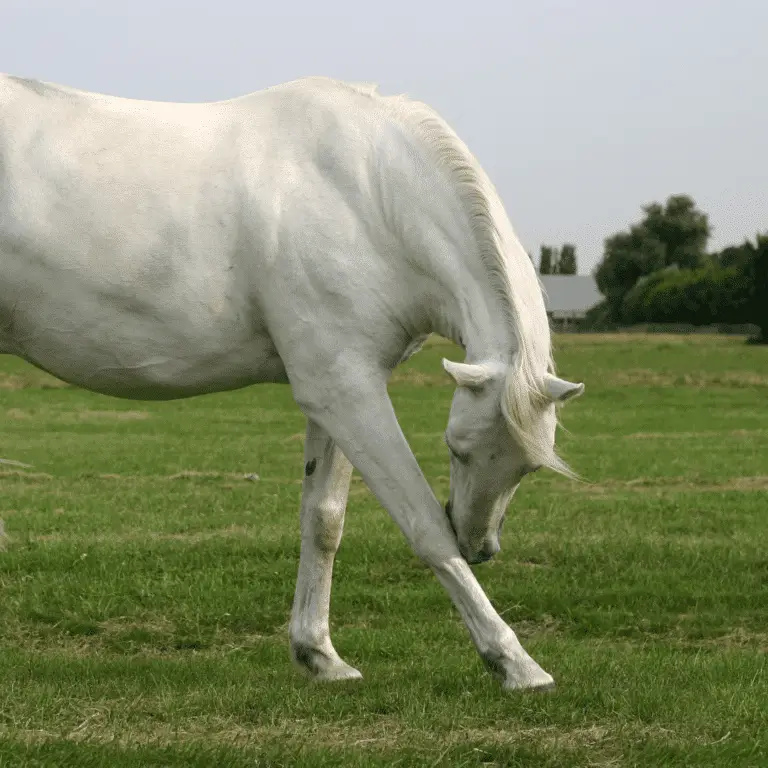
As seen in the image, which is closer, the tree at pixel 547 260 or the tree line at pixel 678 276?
the tree line at pixel 678 276

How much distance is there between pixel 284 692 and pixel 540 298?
1.72 meters

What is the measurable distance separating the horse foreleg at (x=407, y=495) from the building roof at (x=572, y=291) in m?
96.8

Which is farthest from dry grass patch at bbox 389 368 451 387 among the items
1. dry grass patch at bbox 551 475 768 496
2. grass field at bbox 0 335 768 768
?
dry grass patch at bbox 551 475 768 496

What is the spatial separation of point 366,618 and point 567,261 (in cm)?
11327

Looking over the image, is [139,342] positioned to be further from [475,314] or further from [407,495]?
[475,314]

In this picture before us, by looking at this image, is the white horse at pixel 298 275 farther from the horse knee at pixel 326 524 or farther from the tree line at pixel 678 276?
the tree line at pixel 678 276

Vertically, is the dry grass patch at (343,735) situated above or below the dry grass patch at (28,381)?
above

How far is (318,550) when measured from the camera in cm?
538

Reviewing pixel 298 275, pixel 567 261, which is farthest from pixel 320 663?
pixel 567 261

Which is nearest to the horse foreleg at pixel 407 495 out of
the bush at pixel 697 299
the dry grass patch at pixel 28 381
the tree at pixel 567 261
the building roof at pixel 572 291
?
the dry grass patch at pixel 28 381

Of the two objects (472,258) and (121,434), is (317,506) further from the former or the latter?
(121,434)

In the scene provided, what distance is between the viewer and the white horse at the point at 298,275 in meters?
4.63

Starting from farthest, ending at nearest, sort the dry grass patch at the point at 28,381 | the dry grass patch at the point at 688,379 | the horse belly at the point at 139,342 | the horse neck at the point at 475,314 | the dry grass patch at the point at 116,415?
the dry grass patch at the point at 688,379 < the dry grass patch at the point at 28,381 < the dry grass patch at the point at 116,415 < the horse belly at the point at 139,342 < the horse neck at the point at 475,314

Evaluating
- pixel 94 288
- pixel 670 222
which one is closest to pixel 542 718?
pixel 94 288
